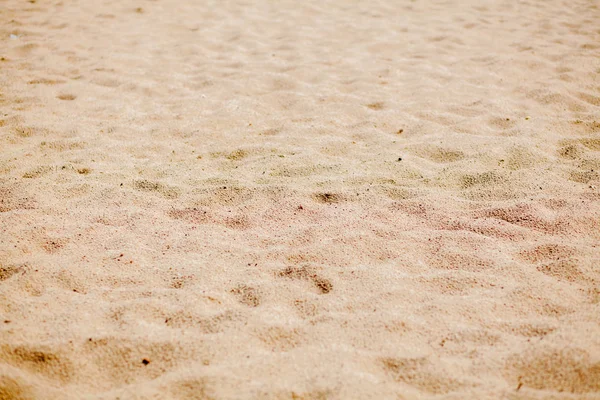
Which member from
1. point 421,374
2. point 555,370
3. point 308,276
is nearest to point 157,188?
point 308,276

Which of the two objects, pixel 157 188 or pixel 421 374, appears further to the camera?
pixel 157 188

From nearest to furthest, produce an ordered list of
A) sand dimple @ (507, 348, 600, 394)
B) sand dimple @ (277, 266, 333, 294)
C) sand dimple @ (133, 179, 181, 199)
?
1. sand dimple @ (507, 348, 600, 394)
2. sand dimple @ (277, 266, 333, 294)
3. sand dimple @ (133, 179, 181, 199)

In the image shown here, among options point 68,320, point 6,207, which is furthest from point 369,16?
point 68,320

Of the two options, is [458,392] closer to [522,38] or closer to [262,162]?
[262,162]

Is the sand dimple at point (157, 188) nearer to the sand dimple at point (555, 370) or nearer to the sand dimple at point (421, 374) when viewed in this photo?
the sand dimple at point (421, 374)


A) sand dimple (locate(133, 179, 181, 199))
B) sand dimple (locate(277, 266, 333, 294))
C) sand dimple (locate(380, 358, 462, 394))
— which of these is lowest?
sand dimple (locate(380, 358, 462, 394))

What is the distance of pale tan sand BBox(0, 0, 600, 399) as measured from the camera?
1.48 m

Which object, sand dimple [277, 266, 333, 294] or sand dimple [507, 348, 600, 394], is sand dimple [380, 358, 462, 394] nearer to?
sand dimple [507, 348, 600, 394]

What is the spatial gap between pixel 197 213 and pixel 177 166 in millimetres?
486

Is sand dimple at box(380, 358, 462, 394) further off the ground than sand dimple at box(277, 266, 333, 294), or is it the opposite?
sand dimple at box(277, 266, 333, 294)

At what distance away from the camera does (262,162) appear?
266cm

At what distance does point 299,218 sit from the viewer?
224cm

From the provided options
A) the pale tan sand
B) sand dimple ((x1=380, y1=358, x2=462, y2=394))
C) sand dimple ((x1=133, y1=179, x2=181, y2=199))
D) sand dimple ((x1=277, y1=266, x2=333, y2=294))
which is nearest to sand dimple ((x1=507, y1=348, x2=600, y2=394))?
the pale tan sand

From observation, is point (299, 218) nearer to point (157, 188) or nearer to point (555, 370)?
point (157, 188)
